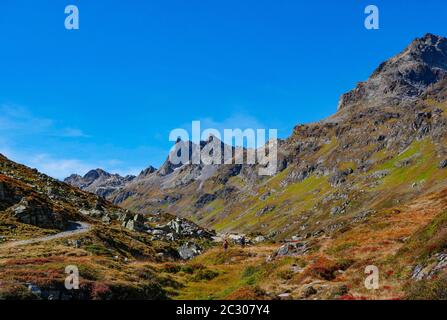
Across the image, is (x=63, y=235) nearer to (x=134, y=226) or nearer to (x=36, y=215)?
(x=36, y=215)

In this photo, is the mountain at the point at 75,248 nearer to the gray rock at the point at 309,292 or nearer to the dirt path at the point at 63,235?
the dirt path at the point at 63,235

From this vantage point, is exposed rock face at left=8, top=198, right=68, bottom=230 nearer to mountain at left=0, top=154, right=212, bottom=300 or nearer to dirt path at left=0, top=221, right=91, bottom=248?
mountain at left=0, top=154, right=212, bottom=300

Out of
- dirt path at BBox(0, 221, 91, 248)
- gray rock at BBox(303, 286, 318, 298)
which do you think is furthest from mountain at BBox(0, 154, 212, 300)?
gray rock at BBox(303, 286, 318, 298)

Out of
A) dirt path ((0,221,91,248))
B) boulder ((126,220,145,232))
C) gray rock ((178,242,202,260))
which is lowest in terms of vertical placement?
gray rock ((178,242,202,260))

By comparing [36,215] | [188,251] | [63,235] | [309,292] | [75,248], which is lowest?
[309,292]

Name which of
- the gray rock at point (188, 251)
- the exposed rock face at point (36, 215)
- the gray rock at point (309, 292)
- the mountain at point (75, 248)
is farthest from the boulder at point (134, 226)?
the gray rock at point (309, 292)

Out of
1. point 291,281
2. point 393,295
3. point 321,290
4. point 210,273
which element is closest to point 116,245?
point 210,273

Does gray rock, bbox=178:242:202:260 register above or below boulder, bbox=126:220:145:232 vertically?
below

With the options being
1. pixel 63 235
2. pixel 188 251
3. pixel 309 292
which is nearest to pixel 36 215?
pixel 63 235
